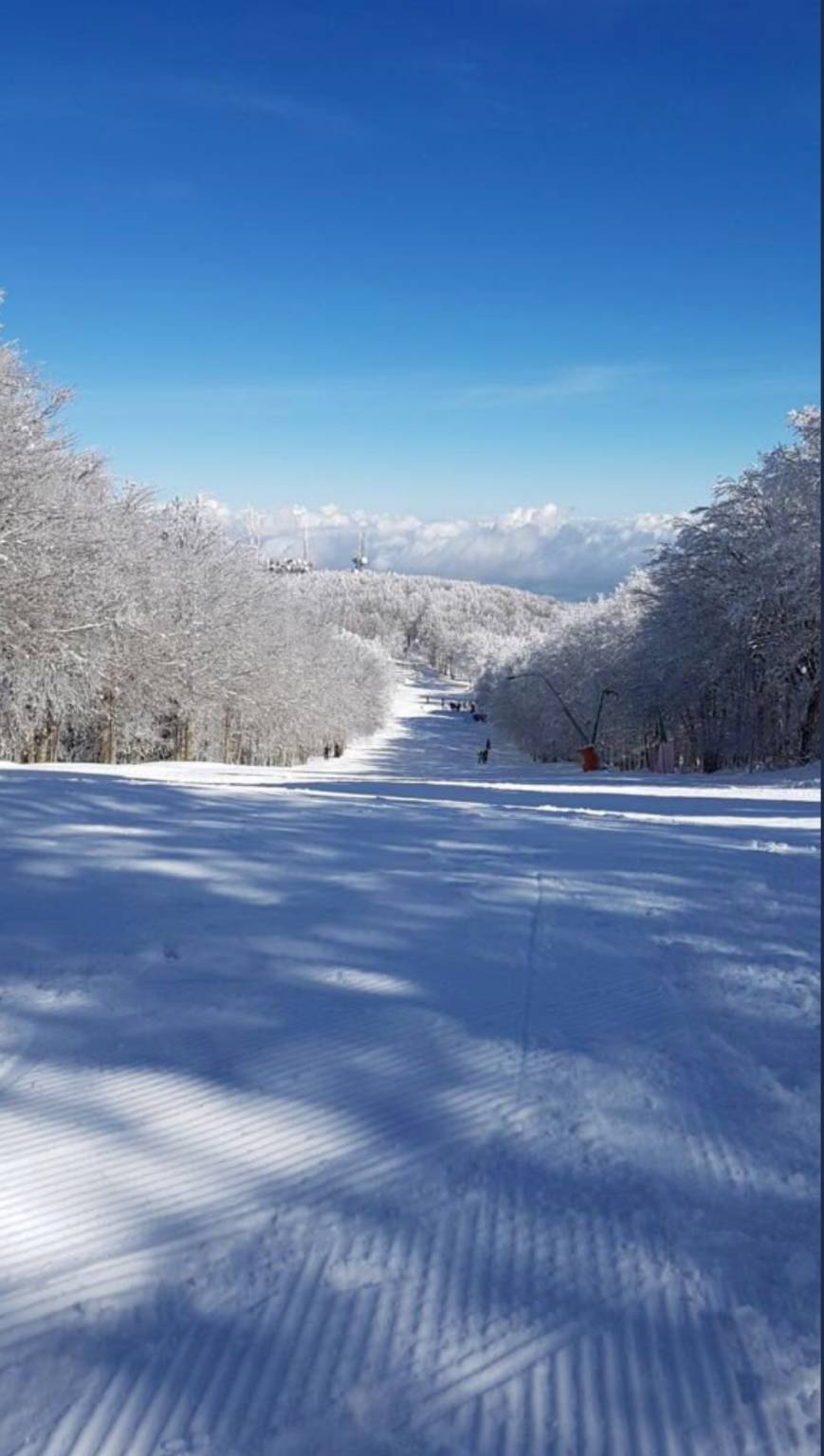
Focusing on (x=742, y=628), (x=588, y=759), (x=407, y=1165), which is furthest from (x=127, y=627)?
(x=407, y=1165)

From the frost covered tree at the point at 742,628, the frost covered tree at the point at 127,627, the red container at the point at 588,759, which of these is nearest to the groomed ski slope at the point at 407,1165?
the frost covered tree at the point at 127,627

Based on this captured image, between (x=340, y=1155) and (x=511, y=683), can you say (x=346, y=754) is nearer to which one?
(x=511, y=683)

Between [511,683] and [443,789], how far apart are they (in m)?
58.3

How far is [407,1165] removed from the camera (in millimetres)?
2543

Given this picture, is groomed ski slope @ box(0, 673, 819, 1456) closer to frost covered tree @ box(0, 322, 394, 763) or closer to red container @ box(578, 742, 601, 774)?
frost covered tree @ box(0, 322, 394, 763)

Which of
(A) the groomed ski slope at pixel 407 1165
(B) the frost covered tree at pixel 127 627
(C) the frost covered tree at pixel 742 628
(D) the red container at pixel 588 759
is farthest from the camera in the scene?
(D) the red container at pixel 588 759

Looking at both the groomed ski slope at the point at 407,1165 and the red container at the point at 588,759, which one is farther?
the red container at the point at 588,759

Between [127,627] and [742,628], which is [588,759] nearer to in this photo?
[742,628]

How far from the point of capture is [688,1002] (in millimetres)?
3482

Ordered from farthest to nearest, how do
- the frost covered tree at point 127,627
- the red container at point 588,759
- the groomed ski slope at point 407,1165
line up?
the red container at point 588,759 → the frost covered tree at point 127,627 → the groomed ski slope at point 407,1165

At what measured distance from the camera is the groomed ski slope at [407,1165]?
6.19 ft

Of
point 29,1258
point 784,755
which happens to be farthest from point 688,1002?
point 784,755

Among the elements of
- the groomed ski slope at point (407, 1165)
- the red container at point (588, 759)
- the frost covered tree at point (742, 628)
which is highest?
the frost covered tree at point (742, 628)

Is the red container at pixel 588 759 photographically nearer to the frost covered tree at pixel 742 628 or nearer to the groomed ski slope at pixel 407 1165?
the frost covered tree at pixel 742 628
